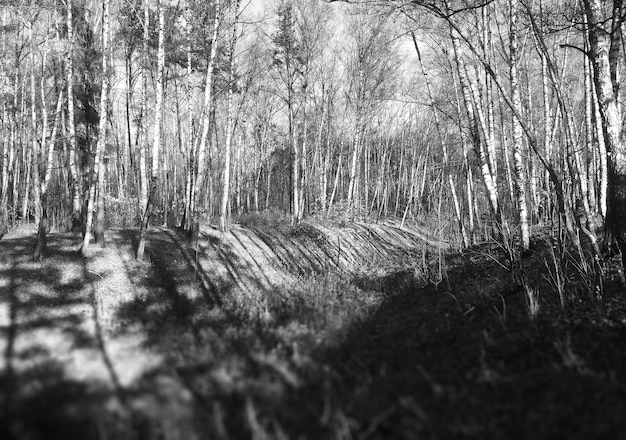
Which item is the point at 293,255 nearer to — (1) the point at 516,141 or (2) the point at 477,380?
(1) the point at 516,141

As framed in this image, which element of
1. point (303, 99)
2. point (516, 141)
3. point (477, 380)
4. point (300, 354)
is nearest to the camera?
point (477, 380)

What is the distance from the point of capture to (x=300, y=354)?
187 inches

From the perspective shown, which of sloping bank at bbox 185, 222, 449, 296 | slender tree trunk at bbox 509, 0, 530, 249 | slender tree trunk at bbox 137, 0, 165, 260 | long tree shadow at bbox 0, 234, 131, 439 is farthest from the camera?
sloping bank at bbox 185, 222, 449, 296

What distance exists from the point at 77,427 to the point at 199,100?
19540 mm

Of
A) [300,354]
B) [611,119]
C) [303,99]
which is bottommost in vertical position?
[300,354]

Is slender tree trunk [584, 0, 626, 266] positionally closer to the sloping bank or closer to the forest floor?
the forest floor

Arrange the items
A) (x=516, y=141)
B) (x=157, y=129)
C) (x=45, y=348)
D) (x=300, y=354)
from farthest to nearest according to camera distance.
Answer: (x=157, y=129) < (x=516, y=141) < (x=300, y=354) < (x=45, y=348)

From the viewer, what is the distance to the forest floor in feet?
10.2

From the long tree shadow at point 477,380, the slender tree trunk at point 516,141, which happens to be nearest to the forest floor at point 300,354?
the long tree shadow at point 477,380

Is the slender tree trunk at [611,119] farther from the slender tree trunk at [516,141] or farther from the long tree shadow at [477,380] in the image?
the slender tree trunk at [516,141]

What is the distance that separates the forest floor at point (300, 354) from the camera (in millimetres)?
3104

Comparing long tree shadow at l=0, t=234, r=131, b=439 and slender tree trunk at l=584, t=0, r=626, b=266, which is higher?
slender tree trunk at l=584, t=0, r=626, b=266

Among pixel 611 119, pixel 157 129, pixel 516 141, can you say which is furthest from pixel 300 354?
pixel 157 129

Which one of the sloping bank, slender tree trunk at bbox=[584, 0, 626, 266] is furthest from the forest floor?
slender tree trunk at bbox=[584, 0, 626, 266]
